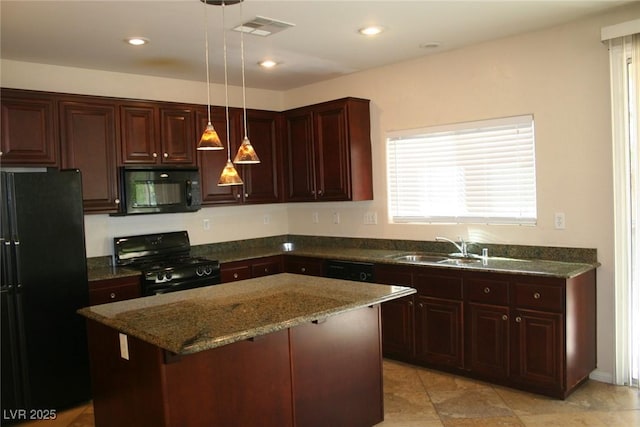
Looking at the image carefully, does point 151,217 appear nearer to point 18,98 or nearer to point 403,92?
point 18,98

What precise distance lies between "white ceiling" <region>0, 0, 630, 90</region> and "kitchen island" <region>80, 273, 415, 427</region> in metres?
1.72

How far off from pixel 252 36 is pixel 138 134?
143 centimetres

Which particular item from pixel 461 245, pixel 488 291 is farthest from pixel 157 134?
pixel 488 291

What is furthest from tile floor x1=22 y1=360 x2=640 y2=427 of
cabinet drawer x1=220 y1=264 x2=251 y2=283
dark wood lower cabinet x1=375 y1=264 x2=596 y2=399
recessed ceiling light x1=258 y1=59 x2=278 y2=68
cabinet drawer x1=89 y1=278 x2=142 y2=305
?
recessed ceiling light x1=258 y1=59 x2=278 y2=68

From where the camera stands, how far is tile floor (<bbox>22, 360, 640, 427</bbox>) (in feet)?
10.7

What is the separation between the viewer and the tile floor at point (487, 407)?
3271 mm

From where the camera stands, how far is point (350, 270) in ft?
15.3

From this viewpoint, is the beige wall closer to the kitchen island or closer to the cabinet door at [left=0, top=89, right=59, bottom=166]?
the cabinet door at [left=0, top=89, right=59, bottom=166]

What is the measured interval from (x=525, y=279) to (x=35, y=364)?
3.33m

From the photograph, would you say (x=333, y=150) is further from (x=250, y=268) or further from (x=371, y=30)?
(x=371, y=30)

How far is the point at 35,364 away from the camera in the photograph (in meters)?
3.56

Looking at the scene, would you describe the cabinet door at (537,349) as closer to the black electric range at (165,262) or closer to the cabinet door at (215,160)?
the black electric range at (165,262)

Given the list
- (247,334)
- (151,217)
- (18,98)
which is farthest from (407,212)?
(18,98)

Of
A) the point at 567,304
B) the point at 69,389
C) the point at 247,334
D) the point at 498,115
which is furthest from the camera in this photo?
the point at 498,115
